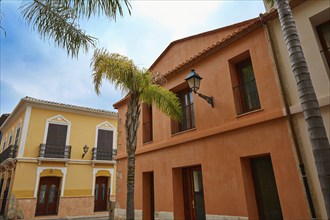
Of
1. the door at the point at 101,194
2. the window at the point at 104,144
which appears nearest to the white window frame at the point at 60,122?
the window at the point at 104,144

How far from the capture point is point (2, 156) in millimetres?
18844

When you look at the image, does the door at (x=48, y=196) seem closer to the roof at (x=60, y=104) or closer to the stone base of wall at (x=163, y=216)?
the roof at (x=60, y=104)

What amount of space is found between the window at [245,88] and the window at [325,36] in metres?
1.81

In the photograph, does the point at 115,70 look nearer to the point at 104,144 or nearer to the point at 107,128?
the point at 104,144

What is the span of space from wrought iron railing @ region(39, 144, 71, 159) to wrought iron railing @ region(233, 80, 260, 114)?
15.2m

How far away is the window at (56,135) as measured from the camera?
17.3m

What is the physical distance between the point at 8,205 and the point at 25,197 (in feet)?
3.32

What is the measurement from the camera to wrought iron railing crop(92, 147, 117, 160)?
736 inches

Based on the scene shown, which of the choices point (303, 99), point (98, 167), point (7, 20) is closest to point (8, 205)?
point (98, 167)

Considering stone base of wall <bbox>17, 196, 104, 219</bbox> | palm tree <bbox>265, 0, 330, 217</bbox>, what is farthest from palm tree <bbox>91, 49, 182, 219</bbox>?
stone base of wall <bbox>17, 196, 104, 219</bbox>

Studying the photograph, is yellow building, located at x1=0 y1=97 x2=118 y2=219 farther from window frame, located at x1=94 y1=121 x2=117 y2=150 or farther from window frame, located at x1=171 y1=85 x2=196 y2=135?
window frame, located at x1=171 y1=85 x2=196 y2=135

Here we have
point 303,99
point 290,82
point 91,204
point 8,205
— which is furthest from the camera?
point 91,204

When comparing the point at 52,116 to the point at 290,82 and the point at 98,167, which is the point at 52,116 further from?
the point at 290,82

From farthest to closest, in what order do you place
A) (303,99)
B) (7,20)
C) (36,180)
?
(36,180), (7,20), (303,99)
